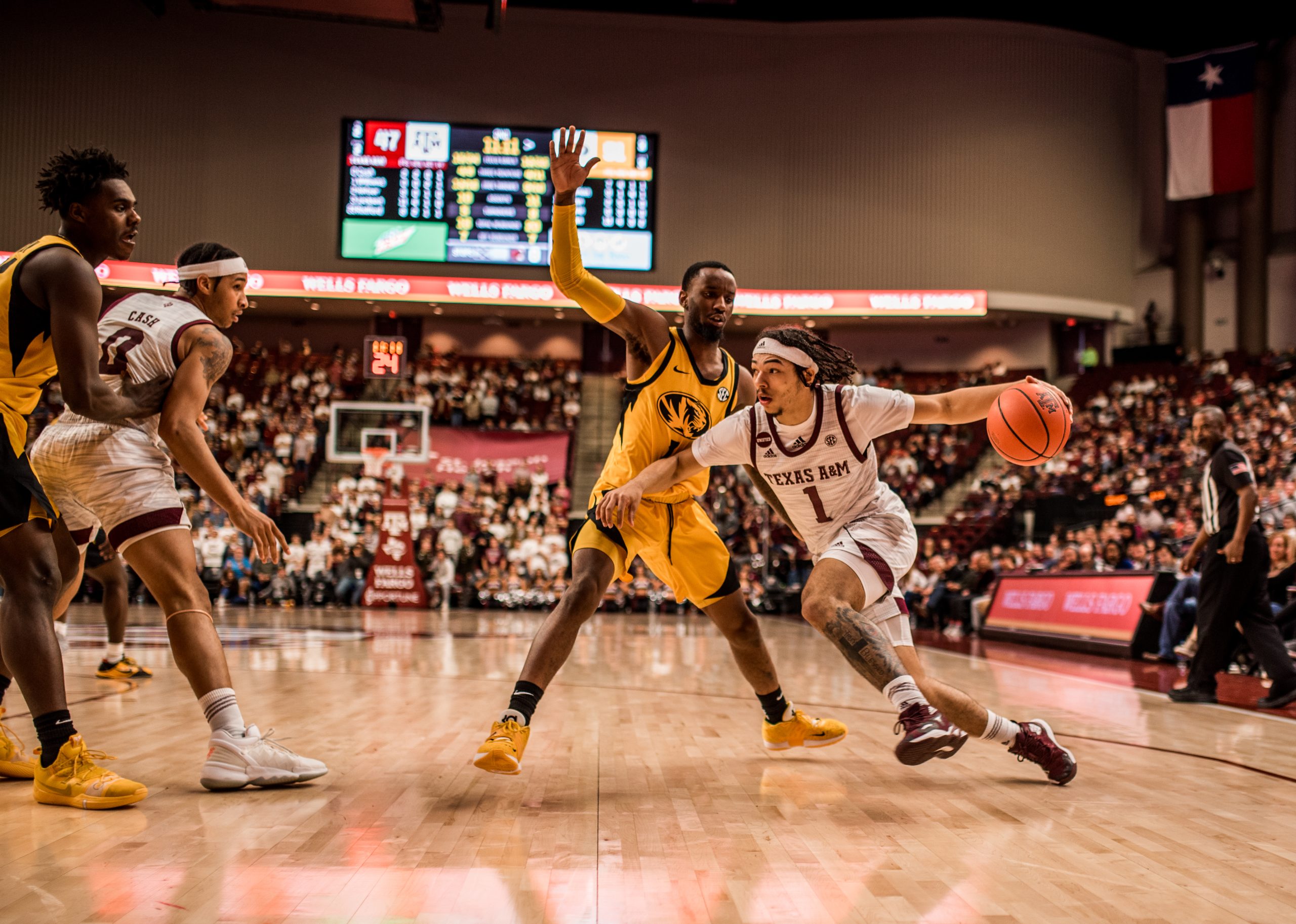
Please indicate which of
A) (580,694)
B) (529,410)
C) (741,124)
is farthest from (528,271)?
(580,694)

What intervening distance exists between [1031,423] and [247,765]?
9.36ft

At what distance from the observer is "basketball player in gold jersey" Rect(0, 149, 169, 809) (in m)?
3.08

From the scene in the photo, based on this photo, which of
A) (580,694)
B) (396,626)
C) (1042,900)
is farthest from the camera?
(396,626)

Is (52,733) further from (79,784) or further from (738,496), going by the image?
(738,496)

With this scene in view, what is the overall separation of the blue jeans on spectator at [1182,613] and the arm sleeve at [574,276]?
7439mm

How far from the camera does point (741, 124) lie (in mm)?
25328

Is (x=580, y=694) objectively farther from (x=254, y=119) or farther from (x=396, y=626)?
(x=254, y=119)

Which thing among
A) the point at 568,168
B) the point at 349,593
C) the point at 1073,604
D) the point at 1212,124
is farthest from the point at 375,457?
the point at 1212,124

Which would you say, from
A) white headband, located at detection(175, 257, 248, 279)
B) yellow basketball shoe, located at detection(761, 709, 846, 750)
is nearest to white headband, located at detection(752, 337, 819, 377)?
yellow basketball shoe, located at detection(761, 709, 846, 750)

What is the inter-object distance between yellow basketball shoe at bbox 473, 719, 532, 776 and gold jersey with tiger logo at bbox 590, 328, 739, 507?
1.04 metres

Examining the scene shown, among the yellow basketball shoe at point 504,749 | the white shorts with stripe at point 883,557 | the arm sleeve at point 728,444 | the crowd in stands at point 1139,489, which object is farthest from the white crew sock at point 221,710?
the crowd in stands at point 1139,489

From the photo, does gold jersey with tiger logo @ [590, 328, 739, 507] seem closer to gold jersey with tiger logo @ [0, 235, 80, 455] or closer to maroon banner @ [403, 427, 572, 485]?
gold jersey with tiger logo @ [0, 235, 80, 455]

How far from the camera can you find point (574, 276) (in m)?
3.99

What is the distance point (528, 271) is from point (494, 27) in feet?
25.0
